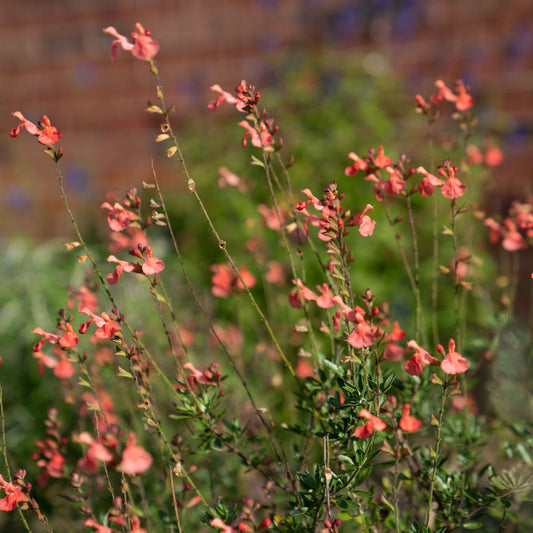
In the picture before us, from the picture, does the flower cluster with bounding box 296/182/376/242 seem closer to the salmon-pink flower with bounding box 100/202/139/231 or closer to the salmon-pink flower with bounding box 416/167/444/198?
the salmon-pink flower with bounding box 416/167/444/198

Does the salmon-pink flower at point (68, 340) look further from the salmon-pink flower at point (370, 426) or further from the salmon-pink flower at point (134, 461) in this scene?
the salmon-pink flower at point (370, 426)

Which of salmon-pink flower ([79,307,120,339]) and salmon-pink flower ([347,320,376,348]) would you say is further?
salmon-pink flower ([79,307,120,339])

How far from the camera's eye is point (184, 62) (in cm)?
464

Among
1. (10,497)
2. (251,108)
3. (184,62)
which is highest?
(251,108)

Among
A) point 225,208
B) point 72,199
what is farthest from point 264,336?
point 72,199

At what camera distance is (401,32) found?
13.4 feet

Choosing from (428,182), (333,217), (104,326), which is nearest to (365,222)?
(333,217)

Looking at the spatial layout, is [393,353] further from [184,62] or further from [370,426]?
[184,62]

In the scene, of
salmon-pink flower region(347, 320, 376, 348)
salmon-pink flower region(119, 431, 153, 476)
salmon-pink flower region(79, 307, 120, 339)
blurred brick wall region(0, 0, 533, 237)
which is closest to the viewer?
salmon-pink flower region(119, 431, 153, 476)

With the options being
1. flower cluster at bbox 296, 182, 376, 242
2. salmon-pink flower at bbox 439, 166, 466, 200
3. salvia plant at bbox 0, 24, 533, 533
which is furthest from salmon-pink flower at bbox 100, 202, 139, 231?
salmon-pink flower at bbox 439, 166, 466, 200

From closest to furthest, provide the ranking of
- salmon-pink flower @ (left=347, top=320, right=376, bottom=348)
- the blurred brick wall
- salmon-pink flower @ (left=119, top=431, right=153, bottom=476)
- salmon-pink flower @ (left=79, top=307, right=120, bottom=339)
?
salmon-pink flower @ (left=119, top=431, right=153, bottom=476) < salmon-pink flower @ (left=347, top=320, right=376, bottom=348) < salmon-pink flower @ (left=79, top=307, right=120, bottom=339) < the blurred brick wall

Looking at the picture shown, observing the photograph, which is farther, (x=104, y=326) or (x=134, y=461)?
(x=104, y=326)

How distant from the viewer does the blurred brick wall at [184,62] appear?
3.92 meters

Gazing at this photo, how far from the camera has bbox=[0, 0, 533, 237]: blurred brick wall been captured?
3920mm
